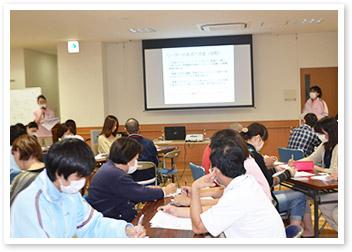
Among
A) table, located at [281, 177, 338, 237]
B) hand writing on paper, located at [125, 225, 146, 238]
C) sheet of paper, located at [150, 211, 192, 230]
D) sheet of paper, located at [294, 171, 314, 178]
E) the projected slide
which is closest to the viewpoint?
hand writing on paper, located at [125, 225, 146, 238]

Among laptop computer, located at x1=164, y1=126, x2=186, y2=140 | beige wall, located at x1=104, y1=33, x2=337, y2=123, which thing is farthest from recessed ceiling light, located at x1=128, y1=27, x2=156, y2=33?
laptop computer, located at x1=164, y1=126, x2=186, y2=140

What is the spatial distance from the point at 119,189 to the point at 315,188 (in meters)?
1.54

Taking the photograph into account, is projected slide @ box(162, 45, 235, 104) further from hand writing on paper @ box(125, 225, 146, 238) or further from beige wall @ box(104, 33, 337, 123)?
hand writing on paper @ box(125, 225, 146, 238)

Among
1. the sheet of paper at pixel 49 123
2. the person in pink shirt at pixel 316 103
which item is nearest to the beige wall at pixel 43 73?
the sheet of paper at pixel 49 123

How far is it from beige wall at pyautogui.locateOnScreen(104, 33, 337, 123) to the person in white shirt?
629 cm

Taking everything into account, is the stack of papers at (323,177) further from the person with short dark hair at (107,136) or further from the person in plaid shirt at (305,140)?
the person with short dark hair at (107,136)

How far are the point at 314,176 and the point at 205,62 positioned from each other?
4.72 m

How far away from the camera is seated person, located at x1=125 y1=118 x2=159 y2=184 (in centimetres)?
455

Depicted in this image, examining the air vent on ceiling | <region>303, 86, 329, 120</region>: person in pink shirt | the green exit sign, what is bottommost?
<region>303, 86, 329, 120</region>: person in pink shirt

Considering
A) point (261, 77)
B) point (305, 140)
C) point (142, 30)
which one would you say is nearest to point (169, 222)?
point (305, 140)
